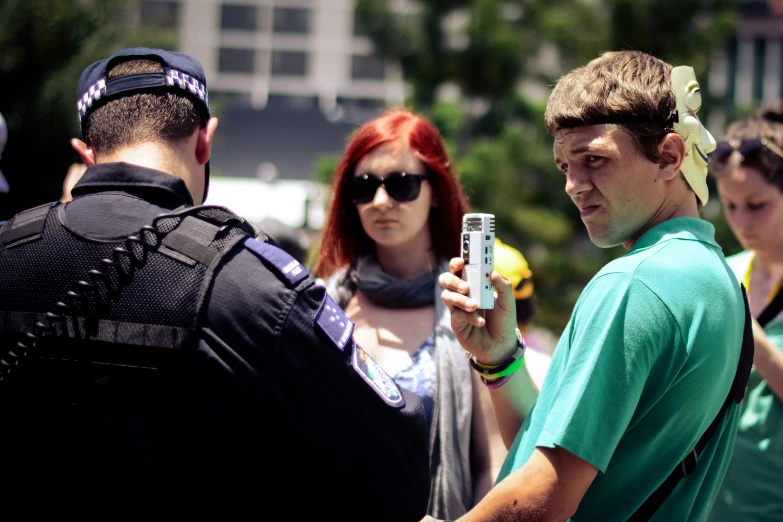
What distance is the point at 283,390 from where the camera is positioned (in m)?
1.48

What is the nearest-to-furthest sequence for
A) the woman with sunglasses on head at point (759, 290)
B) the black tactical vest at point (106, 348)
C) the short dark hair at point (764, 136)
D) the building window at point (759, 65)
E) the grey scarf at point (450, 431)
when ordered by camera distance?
1. the black tactical vest at point (106, 348)
2. the grey scarf at point (450, 431)
3. the woman with sunglasses on head at point (759, 290)
4. the short dark hair at point (764, 136)
5. the building window at point (759, 65)

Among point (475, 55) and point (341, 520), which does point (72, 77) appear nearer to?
A: point (475, 55)

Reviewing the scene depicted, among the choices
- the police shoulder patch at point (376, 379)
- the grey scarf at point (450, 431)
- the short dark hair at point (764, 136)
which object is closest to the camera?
the police shoulder patch at point (376, 379)

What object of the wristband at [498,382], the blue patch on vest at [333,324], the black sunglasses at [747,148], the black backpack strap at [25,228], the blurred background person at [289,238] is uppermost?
the black sunglasses at [747,148]

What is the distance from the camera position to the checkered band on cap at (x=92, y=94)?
1.73 meters

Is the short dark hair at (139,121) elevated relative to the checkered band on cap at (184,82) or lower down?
Result: lower down

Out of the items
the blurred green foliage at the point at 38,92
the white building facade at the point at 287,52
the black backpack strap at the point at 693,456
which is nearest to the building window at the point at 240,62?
the white building facade at the point at 287,52

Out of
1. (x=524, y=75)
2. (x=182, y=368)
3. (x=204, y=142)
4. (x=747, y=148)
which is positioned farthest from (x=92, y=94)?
(x=524, y=75)

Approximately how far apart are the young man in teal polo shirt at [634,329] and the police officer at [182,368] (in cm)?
32

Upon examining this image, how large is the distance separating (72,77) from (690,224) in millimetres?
10522

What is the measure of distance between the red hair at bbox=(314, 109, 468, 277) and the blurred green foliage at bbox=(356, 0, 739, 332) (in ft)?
21.8

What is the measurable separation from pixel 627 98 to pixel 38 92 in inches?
399

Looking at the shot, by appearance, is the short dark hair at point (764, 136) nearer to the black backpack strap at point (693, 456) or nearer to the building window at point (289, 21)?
the black backpack strap at point (693, 456)

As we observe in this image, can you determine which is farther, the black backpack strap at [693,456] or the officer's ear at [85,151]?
the officer's ear at [85,151]
